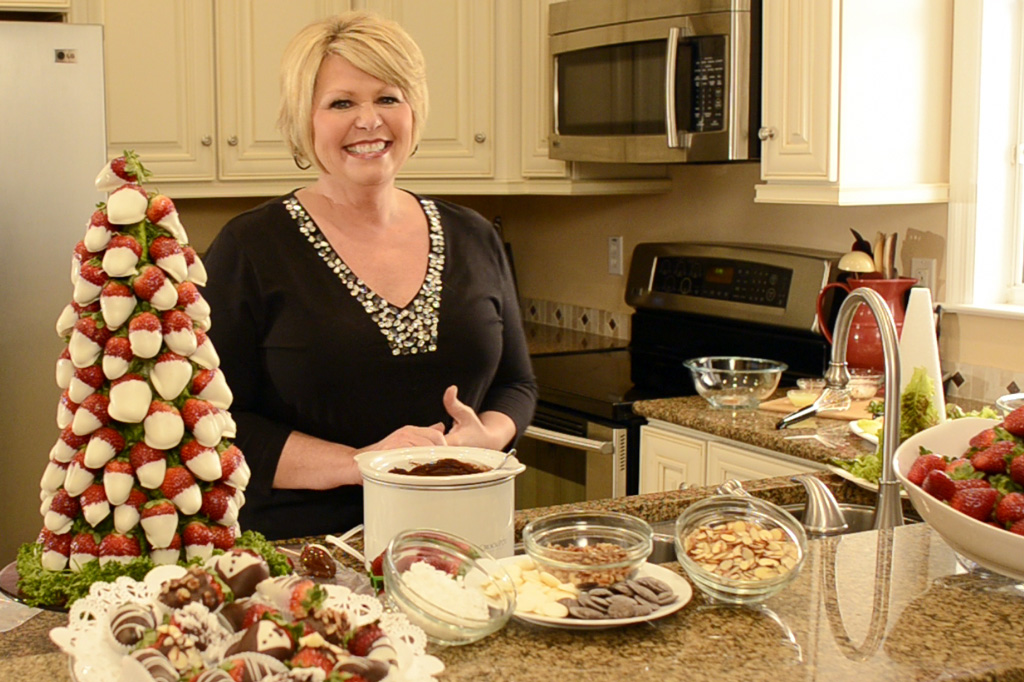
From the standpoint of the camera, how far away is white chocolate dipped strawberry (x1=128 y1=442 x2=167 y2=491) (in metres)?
1.18

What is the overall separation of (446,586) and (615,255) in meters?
2.92

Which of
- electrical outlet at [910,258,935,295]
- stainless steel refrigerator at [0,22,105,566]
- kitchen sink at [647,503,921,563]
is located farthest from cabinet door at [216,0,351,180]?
Result: kitchen sink at [647,503,921,563]

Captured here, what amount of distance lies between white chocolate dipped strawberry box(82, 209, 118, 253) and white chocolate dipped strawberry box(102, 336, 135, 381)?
89 mm

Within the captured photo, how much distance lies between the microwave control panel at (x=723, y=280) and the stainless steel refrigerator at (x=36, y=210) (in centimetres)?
158

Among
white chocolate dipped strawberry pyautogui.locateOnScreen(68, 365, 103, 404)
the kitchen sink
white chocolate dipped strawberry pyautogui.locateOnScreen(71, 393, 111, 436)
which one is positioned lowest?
the kitchen sink

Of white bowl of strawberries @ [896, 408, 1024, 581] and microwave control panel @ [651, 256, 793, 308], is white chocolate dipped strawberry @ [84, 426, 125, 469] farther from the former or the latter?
microwave control panel @ [651, 256, 793, 308]

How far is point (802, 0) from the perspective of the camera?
110 inches

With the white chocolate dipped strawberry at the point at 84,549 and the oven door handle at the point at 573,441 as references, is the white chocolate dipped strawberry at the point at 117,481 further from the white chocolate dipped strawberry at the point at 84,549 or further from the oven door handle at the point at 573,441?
the oven door handle at the point at 573,441

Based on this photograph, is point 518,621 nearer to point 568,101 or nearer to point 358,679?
point 358,679

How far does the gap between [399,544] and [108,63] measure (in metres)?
2.66

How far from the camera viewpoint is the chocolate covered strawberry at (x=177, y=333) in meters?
1.19

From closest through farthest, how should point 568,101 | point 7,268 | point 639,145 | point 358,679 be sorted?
point 358,679
point 7,268
point 639,145
point 568,101

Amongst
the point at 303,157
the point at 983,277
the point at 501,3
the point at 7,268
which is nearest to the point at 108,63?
the point at 7,268

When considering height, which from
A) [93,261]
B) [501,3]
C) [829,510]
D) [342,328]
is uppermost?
[501,3]
